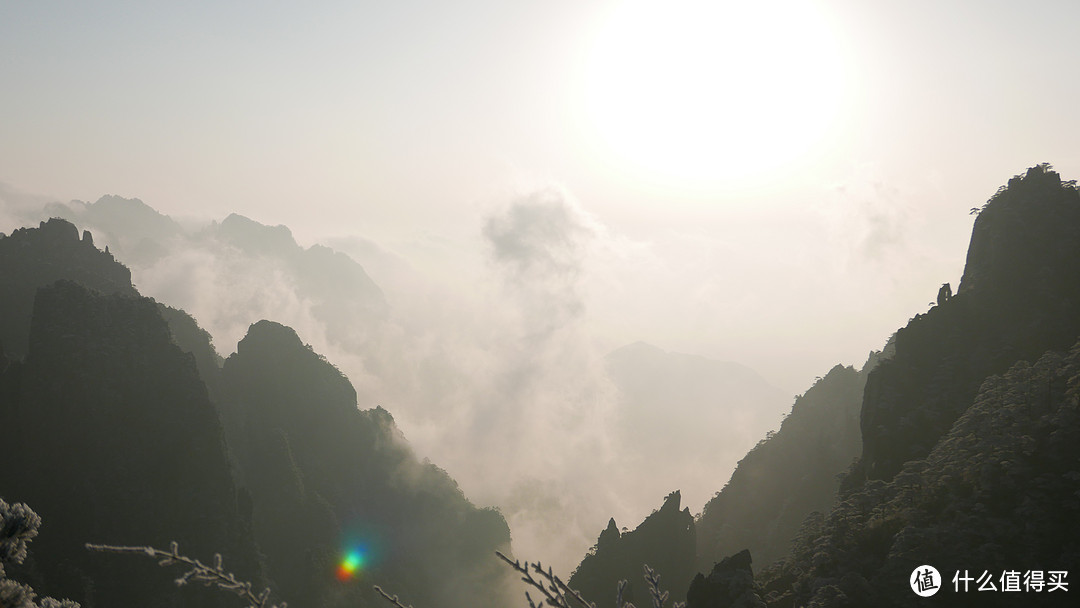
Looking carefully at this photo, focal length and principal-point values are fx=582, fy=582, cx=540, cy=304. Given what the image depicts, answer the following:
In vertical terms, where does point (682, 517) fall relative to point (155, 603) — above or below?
above

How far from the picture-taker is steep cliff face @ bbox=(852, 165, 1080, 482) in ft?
145

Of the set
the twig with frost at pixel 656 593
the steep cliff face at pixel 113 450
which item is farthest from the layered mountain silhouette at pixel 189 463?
the twig with frost at pixel 656 593

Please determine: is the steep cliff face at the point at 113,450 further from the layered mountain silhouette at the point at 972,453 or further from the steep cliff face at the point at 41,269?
the layered mountain silhouette at the point at 972,453

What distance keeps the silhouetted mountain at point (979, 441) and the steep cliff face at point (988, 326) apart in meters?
0.11

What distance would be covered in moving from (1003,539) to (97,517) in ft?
277

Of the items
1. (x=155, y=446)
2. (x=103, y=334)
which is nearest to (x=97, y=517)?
(x=155, y=446)

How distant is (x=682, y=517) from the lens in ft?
240

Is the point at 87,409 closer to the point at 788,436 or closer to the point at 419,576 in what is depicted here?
the point at 419,576

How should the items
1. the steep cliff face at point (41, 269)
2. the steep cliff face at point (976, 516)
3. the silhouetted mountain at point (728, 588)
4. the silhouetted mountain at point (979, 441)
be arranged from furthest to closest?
the steep cliff face at point (41, 269)
the silhouetted mountain at point (728, 588)
the silhouetted mountain at point (979, 441)
the steep cliff face at point (976, 516)

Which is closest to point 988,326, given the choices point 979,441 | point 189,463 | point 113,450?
point 979,441

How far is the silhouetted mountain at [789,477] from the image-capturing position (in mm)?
70438

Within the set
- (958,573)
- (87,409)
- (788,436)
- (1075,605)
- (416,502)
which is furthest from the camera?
(416,502)

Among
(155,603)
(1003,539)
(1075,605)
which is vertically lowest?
(155,603)

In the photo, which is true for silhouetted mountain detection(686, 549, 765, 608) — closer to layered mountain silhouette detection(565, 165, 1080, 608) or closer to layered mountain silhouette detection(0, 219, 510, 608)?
layered mountain silhouette detection(565, 165, 1080, 608)
